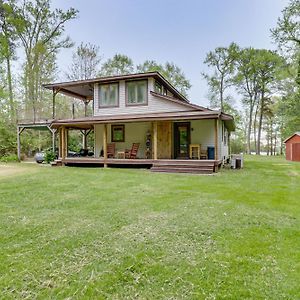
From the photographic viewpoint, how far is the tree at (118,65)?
29.2m

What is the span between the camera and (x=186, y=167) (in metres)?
11.4

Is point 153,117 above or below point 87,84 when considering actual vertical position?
below

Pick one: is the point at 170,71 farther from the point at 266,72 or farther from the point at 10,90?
the point at 10,90

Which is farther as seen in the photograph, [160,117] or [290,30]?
[290,30]

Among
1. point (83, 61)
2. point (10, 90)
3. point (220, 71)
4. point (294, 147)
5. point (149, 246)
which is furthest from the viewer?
point (220, 71)

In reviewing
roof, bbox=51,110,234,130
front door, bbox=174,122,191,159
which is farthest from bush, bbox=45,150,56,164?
front door, bbox=174,122,191,159

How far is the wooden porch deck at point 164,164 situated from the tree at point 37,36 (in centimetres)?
1167

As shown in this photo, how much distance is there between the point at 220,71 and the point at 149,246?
30.1m

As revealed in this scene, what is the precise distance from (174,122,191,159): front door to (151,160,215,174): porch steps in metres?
2.15

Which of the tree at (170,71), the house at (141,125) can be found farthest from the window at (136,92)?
the tree at (170,71)

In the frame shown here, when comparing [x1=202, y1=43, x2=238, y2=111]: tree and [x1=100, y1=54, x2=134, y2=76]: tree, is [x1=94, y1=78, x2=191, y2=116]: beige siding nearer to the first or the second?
[x1=100, y1=54, x2=134, y2=76]: tree

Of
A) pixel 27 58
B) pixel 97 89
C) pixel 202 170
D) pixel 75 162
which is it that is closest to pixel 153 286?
pixel 202 170

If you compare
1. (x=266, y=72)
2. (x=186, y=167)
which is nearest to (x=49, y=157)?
(x=186, y=167)

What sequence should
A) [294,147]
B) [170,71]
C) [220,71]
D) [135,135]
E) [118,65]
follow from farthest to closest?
[170,71]
[220,71]
[118,65]
[294,147]
[135,135]
